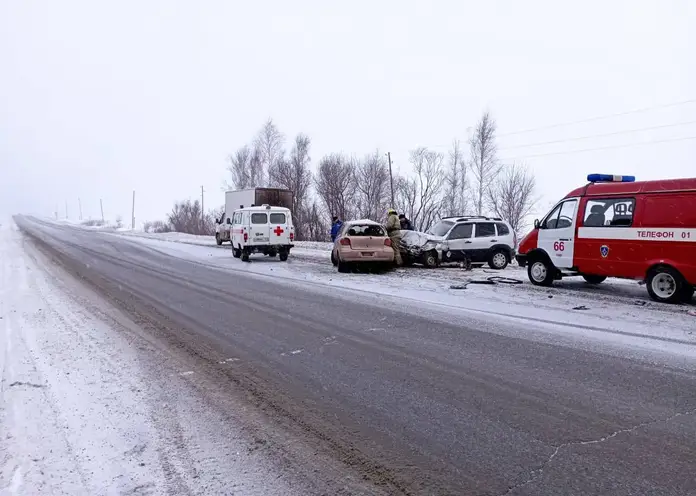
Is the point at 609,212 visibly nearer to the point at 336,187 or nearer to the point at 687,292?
the point at 687,292

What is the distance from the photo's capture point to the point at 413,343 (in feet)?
22.9

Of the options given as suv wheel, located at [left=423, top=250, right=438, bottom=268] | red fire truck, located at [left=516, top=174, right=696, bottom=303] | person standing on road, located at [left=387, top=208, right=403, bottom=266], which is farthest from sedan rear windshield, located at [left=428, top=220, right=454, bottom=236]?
red fire truck, located at [left=516, top=174, right=696, bottom=303]

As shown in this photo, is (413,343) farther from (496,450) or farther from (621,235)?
(621,235)

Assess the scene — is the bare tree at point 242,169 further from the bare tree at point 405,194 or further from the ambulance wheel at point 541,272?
the ambulance wheel at point 541,272

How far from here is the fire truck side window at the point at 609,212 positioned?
11055 millimetres

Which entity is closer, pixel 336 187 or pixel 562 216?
pixel 562 216

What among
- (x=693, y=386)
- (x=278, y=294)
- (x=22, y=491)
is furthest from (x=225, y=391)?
(x=278, y=294)

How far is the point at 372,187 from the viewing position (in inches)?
2032

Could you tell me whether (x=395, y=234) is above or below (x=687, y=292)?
above

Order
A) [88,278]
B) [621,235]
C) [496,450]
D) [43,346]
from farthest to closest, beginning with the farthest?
1. [88,278]
2. [621,235]
3. [43,346]
4. [496,450]

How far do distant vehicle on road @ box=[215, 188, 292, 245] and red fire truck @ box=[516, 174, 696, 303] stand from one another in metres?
18.3

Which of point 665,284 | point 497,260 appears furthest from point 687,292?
point 497,260

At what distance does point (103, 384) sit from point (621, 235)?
1045cm

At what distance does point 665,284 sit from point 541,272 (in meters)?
3.13
